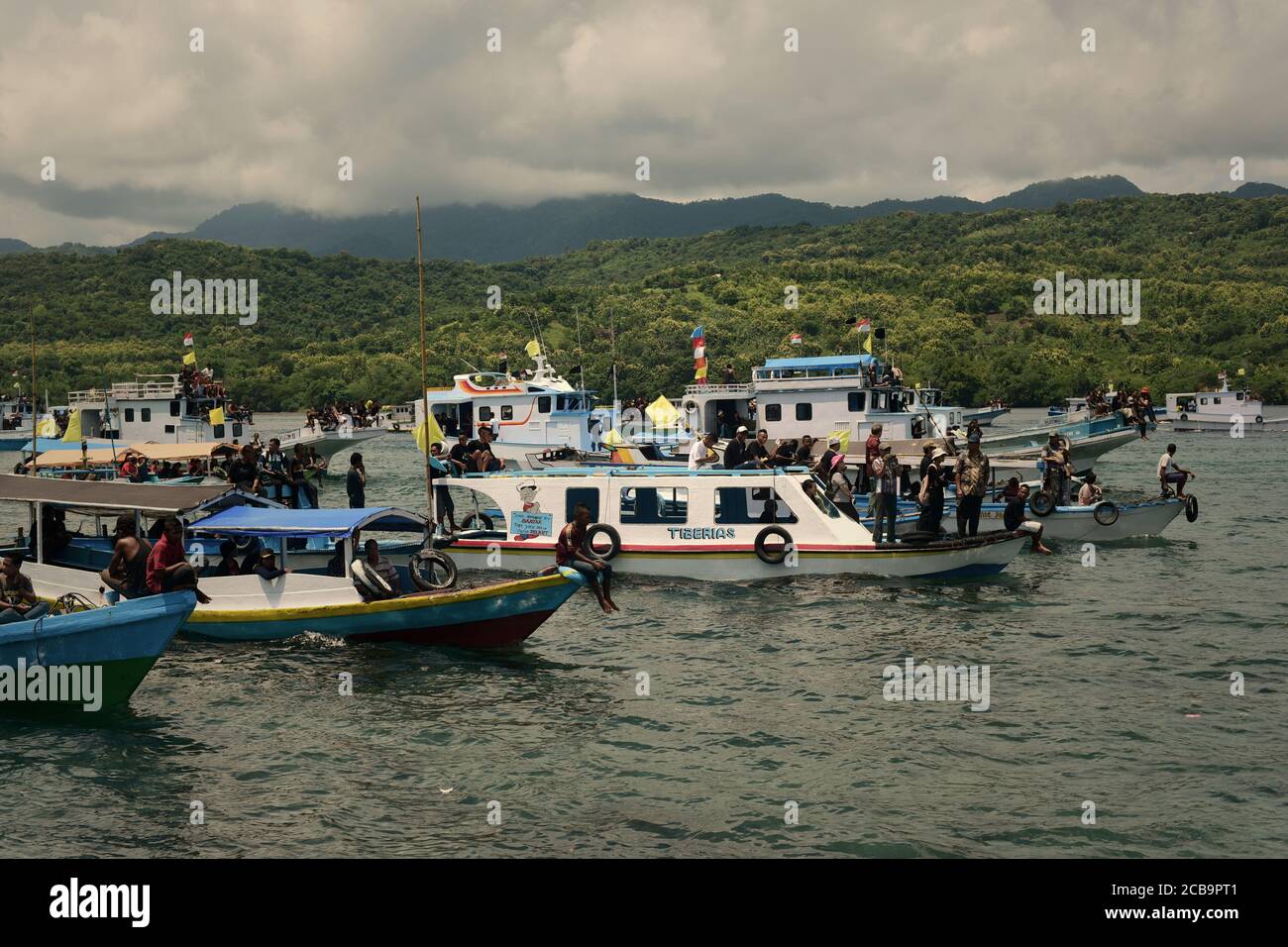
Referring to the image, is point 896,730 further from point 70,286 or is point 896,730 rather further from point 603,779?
point 70,286

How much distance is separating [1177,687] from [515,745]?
370 inches

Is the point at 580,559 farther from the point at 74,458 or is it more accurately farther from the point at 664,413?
the point at 74,458

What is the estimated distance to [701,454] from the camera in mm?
31391

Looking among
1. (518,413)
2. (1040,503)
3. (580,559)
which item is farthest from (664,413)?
(580,559)

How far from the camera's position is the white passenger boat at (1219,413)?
3391 inches

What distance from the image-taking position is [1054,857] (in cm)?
1098

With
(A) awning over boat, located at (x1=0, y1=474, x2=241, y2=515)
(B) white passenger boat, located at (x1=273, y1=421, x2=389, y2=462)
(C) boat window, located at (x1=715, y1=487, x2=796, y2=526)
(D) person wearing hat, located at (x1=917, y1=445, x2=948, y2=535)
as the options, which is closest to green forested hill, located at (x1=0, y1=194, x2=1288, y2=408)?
(B) white passenger boat, located at (x1=273, y1=421, x2=389, y2=462)

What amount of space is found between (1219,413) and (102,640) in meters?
88.3

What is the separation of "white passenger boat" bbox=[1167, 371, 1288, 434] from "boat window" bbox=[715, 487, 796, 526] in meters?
72.4

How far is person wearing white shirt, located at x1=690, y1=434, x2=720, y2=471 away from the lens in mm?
28797

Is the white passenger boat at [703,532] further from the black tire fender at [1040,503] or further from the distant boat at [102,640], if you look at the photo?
the distant boat at [102,640]

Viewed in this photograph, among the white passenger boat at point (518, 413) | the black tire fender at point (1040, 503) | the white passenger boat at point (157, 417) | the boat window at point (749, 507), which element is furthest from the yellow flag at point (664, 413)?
the white passenger boat at point (157, 417)

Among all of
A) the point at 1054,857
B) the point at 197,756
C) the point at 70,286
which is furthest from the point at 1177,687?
the point at 70,286

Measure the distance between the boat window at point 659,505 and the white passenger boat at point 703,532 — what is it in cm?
2
